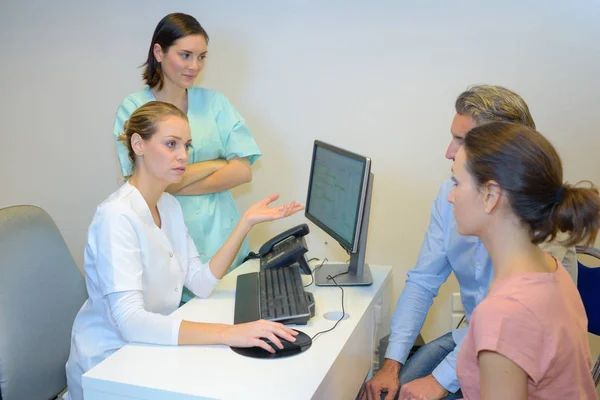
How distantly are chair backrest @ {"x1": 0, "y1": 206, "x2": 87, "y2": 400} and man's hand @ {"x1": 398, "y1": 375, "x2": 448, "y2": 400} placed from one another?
95 centimetres

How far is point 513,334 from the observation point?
979 mm

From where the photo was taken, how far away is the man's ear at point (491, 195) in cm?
110

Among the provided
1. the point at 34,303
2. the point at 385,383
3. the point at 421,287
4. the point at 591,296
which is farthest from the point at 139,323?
the point at 591,296

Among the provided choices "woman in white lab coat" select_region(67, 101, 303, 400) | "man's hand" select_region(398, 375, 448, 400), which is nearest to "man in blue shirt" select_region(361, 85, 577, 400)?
"man's hand" select_region(398, 375, 448, 400)

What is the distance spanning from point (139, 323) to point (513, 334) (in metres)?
0.83

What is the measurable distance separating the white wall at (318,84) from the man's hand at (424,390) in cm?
98

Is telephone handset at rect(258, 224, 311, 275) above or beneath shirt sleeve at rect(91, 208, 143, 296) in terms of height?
beneath

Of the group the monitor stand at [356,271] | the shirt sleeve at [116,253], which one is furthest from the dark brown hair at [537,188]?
the shirt sleeve at [116,253]

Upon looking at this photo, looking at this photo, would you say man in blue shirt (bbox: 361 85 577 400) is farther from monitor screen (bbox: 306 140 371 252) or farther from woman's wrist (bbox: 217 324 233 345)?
woman's wrist (bbox: 217 324 233 345)

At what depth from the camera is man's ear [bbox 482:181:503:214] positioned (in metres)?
1.10

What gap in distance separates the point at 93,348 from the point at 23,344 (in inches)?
7.1

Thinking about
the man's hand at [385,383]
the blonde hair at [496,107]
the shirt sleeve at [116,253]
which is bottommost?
the man's hand at [385,383]

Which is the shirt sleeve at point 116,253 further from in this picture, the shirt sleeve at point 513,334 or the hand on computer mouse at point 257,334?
the shirt sleeve at point 513,334

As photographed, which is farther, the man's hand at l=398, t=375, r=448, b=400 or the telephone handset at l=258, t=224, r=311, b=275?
the telephone handset at l=258, t=224, r=311, b=275
